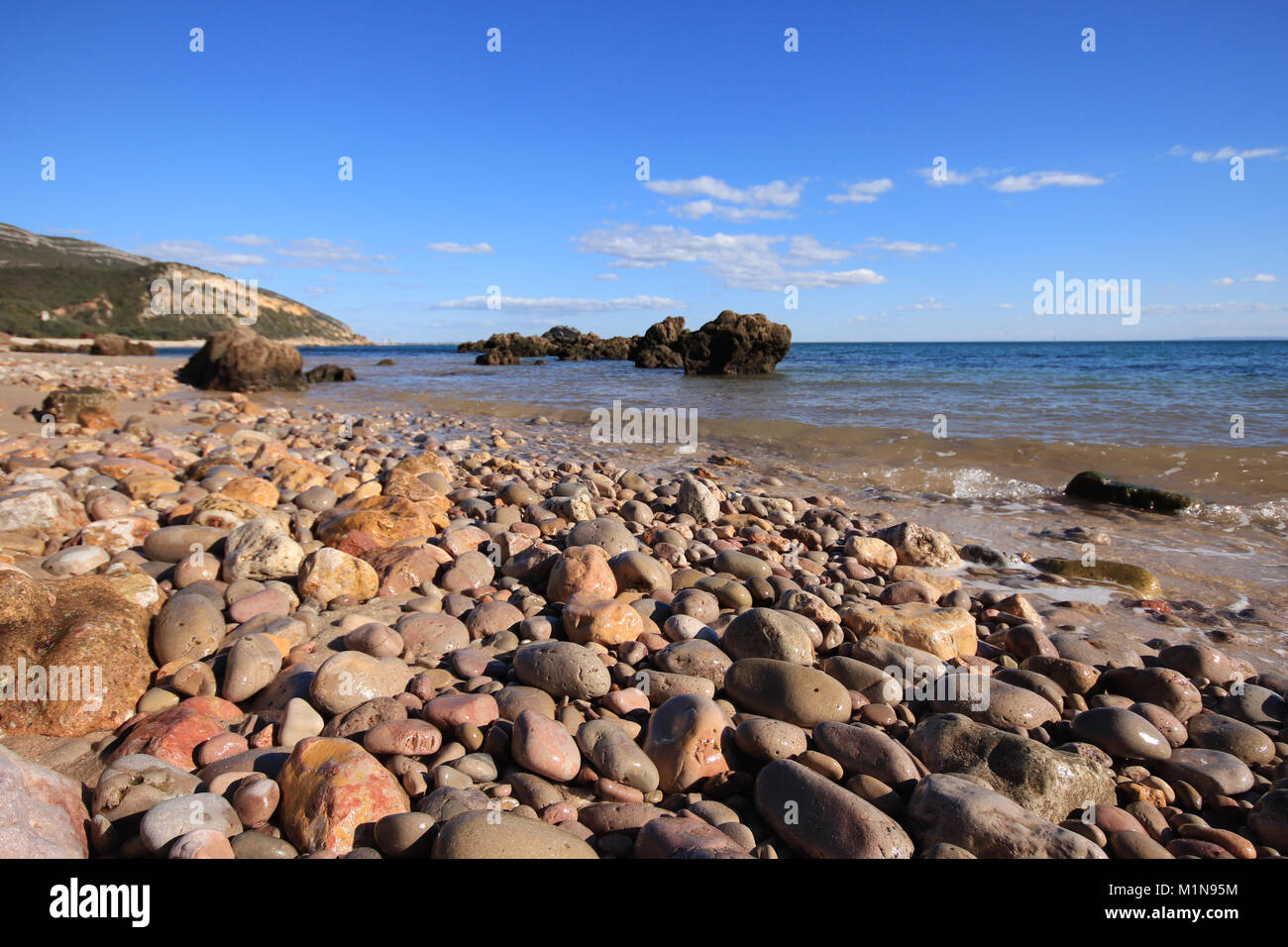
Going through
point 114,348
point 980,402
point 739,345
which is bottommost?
point 980,402

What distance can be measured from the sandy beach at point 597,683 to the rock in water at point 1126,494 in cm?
96

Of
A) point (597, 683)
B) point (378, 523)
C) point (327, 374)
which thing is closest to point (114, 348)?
point (327, 374)

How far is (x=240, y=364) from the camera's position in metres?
16.9

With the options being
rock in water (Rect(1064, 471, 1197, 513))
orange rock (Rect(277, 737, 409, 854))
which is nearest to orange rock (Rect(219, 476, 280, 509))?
orange rock (Rect(277, 737, 409, 854))

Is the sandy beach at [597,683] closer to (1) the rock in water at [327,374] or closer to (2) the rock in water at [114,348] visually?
(1) the rock in water at [327,374]

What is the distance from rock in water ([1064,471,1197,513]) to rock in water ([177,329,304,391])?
62.1 feet

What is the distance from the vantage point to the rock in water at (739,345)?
90.2 ft

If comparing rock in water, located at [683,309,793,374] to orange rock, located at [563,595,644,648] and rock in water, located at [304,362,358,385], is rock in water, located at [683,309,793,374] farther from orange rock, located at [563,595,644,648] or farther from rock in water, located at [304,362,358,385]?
orange rock, located at [563,595,644,648]

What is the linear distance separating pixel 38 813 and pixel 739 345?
2731 cm

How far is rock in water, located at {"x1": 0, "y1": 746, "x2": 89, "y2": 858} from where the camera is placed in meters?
1.46

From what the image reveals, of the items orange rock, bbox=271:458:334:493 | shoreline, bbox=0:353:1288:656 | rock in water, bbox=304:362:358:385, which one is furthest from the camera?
rock in water, bbox=304:362:358:385

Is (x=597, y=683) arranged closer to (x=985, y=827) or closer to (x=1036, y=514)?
(x=985, y=827)
